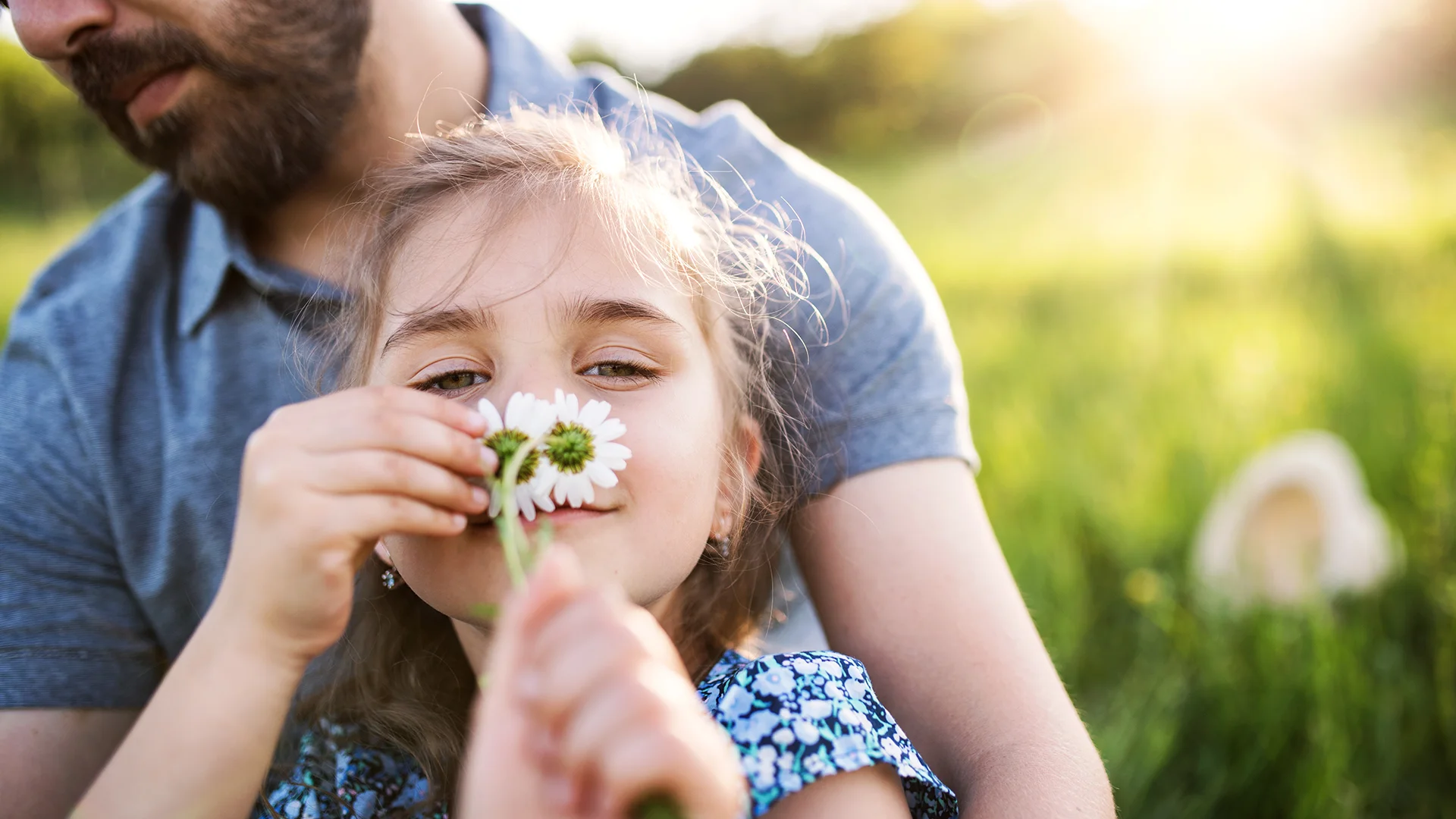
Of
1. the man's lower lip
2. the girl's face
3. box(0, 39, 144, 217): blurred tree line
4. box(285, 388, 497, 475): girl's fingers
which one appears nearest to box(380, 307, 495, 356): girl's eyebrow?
the girl's face

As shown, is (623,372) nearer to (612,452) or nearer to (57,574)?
(612,452)

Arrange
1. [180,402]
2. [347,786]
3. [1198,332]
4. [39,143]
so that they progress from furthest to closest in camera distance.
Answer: [39,143] → [1198,332] → [180,402] → [347,786]

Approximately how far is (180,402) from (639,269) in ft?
3.90

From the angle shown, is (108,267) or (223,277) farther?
(108,267)

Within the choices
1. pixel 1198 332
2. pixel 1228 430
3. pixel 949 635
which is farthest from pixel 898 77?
pixel 949 635

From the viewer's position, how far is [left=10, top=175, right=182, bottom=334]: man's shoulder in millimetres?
2197

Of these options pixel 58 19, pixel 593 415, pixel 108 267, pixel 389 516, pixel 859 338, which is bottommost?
pixel 389 516

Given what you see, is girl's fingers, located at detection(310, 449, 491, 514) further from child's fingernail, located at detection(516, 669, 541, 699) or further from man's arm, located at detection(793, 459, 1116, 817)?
man's arm, located at detection(793, 459, 1116, 817)

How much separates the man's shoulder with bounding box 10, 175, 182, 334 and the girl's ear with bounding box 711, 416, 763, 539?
56.0 inches

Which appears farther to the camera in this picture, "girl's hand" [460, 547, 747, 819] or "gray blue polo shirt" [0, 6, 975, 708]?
"gray blue polo shirt" [0, 6, 975, 708]

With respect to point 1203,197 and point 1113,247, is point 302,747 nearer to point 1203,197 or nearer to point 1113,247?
point 1113,247

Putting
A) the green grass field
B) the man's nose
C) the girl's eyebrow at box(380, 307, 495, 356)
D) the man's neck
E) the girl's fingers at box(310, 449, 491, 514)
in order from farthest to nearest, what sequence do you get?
the green grass field, the man's neck, the man's nose, the girl's eyebrow at box(380, 307, 495, 356), the girl's fingers at box(310, 449, 491, 514)

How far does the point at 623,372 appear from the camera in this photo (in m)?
1.53

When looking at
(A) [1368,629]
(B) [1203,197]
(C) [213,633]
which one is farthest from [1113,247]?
(C) [213,633]
